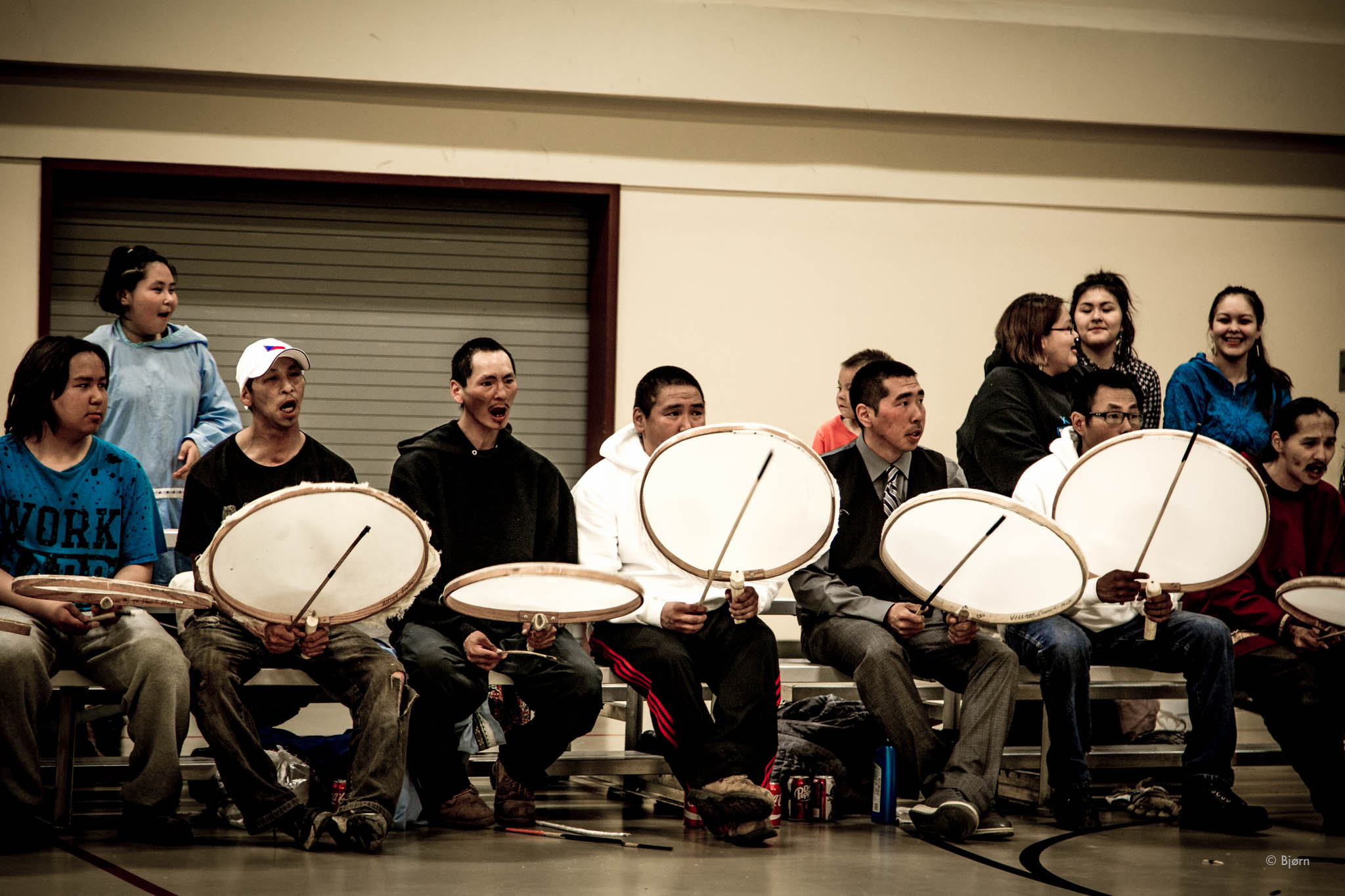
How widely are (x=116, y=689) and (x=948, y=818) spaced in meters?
2.10

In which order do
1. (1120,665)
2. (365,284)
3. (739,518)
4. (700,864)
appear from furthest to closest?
(365,284) → (1120,665) → (739,518) → (700,864)

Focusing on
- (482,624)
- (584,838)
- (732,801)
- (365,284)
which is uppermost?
(365,284)

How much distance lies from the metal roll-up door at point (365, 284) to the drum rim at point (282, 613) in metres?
3.12

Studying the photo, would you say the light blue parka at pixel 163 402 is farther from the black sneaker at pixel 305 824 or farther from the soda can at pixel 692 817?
the soda can at pixel 692 817

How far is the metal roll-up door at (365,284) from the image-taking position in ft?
20.9

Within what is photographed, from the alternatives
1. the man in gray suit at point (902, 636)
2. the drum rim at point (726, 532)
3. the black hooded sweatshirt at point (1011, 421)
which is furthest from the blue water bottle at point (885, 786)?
the black hooded sweatshirt at point (1011, 421)

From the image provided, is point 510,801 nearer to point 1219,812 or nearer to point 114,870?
point 114,870

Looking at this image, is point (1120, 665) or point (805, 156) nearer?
point (1120, 665)

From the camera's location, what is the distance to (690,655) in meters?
3.91

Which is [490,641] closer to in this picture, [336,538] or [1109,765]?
[336,538]

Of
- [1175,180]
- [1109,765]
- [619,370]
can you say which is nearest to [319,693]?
[1109,765]

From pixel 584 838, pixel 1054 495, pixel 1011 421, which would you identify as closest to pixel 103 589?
pixel 584 838

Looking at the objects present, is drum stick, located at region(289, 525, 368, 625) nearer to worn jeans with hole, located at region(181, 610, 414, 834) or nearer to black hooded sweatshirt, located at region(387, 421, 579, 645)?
worn jeans with hole, located at region(181, 610, 414, 834)

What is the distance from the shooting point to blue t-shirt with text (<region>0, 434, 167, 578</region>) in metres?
3.62
